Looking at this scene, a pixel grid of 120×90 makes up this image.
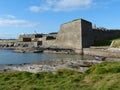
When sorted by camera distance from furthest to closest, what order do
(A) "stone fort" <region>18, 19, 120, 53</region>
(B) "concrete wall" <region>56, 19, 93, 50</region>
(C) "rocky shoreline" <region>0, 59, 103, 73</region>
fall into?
(A) "stone fort" <region>18, 19, 120, 53</region> < (B) "concrete wall" <region>56, 19, 93, 50</region> < (C) "rocky shoreline" <region>0, 59, 103, 73</region>

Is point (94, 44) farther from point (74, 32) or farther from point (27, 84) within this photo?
point (27, 84)

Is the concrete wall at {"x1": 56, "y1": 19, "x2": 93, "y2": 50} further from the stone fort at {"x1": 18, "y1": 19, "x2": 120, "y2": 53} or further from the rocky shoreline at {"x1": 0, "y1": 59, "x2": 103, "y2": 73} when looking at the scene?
the rocky shoreline at {"x1": 0, "y1": 59, "x2": 103, "y2": 73}

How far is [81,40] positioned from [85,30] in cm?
351

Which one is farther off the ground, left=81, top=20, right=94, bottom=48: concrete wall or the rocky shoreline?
left=81, top=20, right=94, bottom=48: concrete wall

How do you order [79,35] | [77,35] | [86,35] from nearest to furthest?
[79,35]
[86,35]
[77,35]

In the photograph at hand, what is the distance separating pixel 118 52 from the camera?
5050 centimetres

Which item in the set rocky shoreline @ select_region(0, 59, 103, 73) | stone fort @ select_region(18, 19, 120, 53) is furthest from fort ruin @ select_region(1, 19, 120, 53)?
rocky shoreline @ select_region(0, 59, 103, 73)

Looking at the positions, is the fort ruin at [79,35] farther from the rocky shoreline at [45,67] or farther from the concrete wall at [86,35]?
the rocky shoreline at [45,67]

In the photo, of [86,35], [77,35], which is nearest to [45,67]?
[77,35]

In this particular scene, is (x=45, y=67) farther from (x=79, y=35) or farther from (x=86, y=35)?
(x=86, y=35)

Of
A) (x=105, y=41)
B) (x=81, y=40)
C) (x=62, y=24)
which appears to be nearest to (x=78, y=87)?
(x=81, y=40)

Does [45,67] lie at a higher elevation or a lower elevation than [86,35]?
lower

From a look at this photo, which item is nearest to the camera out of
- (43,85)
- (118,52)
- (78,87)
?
(78,87)

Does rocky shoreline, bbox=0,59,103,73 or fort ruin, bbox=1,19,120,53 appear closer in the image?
rocky shoreline, bbox=0,59,103,73
